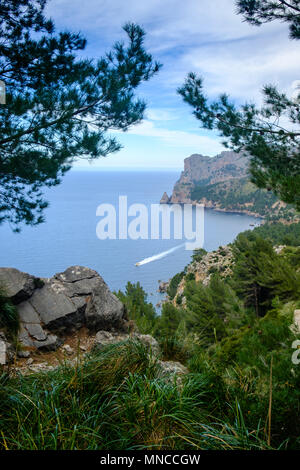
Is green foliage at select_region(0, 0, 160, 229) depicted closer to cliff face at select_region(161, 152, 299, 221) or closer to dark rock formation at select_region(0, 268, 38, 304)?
dark rock formation at select_region(0, 268, 38, 304)

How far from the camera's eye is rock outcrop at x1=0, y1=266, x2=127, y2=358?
4.51 metres

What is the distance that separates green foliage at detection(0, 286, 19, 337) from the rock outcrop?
12cm

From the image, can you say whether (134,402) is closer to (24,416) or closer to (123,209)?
(24,416)

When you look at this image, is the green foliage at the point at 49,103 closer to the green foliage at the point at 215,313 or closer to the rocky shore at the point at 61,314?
the rocky shore at the point at 61,314

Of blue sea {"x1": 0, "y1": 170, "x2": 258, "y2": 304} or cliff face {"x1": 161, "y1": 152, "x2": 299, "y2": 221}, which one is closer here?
blue sea {"x1": 0, "y1": 170, "x2": 258, "y2": 304}

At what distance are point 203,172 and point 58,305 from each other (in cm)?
12948

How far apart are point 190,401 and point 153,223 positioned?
86844mm

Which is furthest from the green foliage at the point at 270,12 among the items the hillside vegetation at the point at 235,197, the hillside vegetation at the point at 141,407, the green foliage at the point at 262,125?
the hillside vegetation at the point at 235,197

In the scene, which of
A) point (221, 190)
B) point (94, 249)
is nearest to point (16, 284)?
point (94, 249)

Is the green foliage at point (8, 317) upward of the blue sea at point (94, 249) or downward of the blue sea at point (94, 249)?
upward

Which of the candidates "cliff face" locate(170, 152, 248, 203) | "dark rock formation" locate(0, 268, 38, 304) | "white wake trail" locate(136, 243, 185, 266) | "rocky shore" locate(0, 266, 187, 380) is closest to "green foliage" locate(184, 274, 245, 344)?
"rocky shore" locate(0, 266, 187, 380)

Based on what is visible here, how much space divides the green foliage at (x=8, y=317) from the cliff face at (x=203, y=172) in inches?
4235

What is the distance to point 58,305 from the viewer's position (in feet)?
16.2

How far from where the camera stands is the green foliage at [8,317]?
4215 mm
